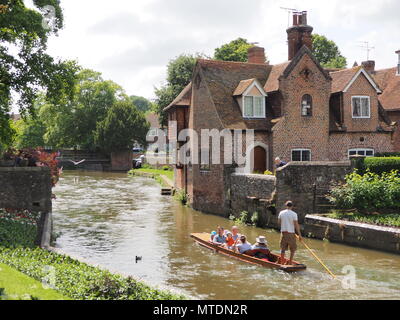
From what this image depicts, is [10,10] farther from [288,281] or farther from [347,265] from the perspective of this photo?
[347,265]

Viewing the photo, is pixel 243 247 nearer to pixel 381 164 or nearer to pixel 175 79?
pixel 381 164

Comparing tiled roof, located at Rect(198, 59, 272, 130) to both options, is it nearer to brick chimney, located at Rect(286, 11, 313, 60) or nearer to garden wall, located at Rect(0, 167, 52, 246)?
brick chimney, located at Rect(286, 11, 313, 60)

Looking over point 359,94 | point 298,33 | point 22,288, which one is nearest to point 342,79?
point 359,94

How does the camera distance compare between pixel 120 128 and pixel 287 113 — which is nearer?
pixel 287 113

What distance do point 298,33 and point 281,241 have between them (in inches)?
699

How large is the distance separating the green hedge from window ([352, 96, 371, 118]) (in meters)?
7.49

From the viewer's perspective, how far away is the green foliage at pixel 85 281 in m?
9.83

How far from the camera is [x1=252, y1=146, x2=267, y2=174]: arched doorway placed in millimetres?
28203

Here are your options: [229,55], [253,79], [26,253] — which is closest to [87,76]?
[229,55]

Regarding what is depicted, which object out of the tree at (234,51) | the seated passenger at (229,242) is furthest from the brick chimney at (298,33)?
the tree at (234,51)

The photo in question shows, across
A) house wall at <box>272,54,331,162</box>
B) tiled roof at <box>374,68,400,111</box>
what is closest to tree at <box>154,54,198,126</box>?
tiled roof at <box>374,68,400,111</box>

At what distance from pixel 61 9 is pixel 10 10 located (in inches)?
142

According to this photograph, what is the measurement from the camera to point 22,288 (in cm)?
934

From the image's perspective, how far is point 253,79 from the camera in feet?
93.3
